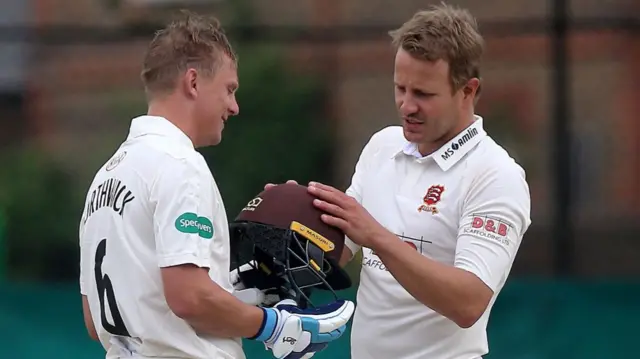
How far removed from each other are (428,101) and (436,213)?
0.34 m

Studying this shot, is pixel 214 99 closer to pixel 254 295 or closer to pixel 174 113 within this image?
pixel 174 113

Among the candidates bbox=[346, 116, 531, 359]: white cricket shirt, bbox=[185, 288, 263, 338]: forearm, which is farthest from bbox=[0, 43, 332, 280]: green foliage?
bbox=[185, 288, 263, 338]: forearm

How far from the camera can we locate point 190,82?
3.15 metres

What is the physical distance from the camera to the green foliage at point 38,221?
862 cm

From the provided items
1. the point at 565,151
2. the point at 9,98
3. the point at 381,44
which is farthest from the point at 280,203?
the point at 9,98

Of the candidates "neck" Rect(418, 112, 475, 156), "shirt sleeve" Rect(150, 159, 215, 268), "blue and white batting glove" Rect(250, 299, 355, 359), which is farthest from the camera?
"neck" Rect(418, 112, 475, 156)

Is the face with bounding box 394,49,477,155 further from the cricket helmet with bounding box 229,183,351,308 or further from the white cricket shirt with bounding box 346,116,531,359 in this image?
the cricket helmet with bounding box 229,183,351,308

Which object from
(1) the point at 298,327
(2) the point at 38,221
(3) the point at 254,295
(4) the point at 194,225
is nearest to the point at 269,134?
(2) the point at 38,221

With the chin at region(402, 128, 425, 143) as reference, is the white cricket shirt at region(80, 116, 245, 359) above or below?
below

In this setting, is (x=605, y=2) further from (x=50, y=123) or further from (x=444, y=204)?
(x=444, y=204)

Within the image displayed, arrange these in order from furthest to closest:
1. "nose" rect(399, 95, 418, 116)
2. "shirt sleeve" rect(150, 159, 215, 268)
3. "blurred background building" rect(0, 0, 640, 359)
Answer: "blurred background building" rect(0, 0, 640, 359) < "nose" rect(399, 95, 418, 116) < "shirt sleeve" rect(150, 159, 215, 268)

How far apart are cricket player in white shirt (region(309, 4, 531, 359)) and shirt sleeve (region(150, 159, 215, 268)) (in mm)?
374

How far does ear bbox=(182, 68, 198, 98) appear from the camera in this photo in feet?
10.3

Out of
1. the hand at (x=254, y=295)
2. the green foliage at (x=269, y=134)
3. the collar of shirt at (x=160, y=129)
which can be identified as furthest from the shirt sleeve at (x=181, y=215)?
the green foliage at (x=269, y=134)
